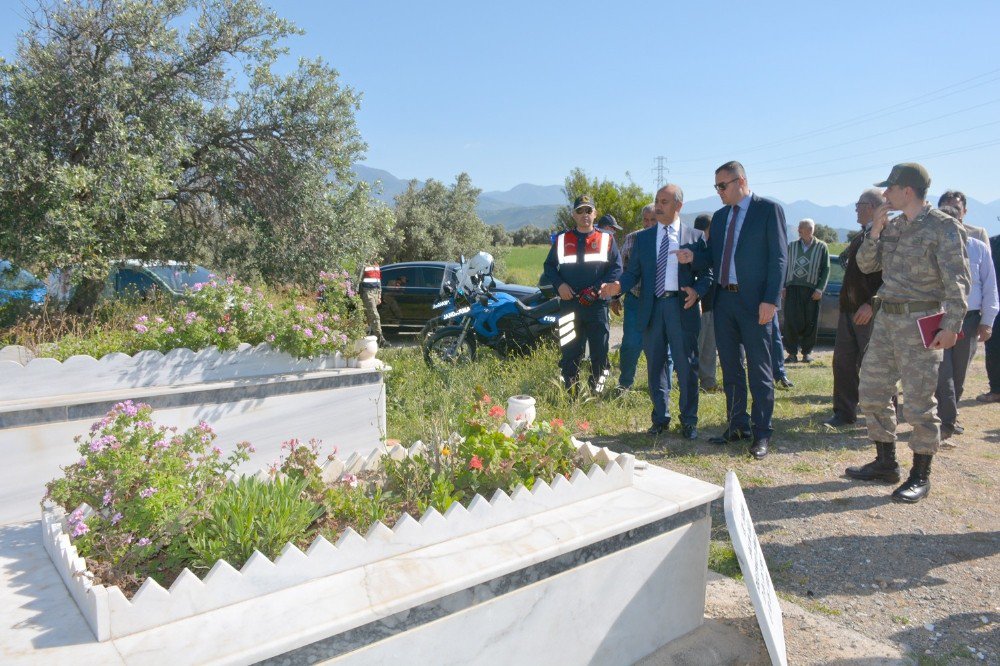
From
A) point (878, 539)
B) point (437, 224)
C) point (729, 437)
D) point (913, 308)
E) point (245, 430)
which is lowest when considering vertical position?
point (878, 539)

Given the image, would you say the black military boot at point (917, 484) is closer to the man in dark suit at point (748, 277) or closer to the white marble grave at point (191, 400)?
the man in dark suit at point (748, 277)

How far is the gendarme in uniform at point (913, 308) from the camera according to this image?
3.94m

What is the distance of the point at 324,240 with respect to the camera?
762 cm

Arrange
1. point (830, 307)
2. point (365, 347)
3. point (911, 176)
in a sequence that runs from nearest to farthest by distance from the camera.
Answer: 1. point (911, 176)
2. point (365, 347)
3. point (830, 307)

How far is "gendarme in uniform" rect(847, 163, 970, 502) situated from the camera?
394cm

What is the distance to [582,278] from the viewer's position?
249 inches

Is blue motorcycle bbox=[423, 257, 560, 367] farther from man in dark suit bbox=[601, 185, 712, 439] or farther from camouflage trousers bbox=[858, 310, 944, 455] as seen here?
camouflage trousers bbox=[858, 310, 944, 455]

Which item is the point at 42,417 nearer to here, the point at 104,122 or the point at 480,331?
the point at 104,122

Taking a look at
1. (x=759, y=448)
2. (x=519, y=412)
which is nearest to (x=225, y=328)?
(x=519, y=412)

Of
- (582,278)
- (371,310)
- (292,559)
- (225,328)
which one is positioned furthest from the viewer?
(371,310)

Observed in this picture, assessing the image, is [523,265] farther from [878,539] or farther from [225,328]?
[878,539]

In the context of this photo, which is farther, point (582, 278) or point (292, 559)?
point (582, 278)

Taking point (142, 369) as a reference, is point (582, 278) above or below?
above

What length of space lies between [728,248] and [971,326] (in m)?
2.64
